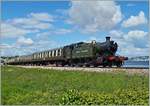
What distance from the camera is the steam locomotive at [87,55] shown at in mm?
34406

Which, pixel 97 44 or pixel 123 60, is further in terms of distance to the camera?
pixel 97 44

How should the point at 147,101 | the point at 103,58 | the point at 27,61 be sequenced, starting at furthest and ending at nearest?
1. the point at 27,61
2. the point at 103,58
3. the point at 147,101

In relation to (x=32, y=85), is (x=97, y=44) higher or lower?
higher

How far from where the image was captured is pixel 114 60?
34375mm

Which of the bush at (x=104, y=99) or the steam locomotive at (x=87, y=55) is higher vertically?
the steam locomotive at (x=87, y=55)

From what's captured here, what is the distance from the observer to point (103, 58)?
1347 inches

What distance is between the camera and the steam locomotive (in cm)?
3441

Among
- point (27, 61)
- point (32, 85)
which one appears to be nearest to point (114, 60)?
point (32, 85)

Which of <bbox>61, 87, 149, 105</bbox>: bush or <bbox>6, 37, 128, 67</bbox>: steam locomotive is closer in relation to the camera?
<bbox>61, 87, 149, 105</bbox>: bush

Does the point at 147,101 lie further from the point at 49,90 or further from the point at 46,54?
the point at 46,54

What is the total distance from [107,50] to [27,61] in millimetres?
30099

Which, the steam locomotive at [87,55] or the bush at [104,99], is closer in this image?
the bush at [104,99]

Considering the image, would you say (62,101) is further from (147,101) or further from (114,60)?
(114,60)

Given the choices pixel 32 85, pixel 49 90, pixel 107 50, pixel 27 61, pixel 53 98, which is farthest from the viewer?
pixel 27 61
